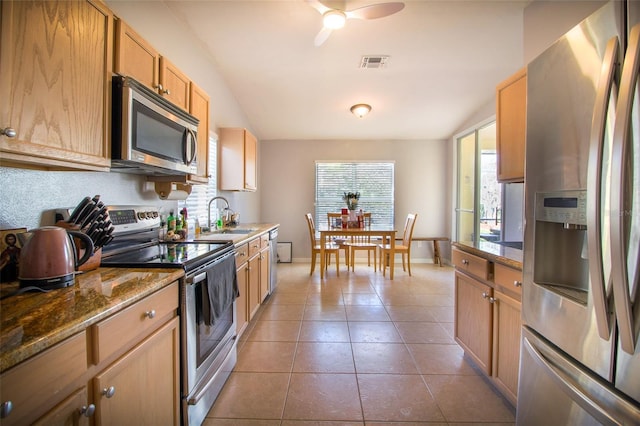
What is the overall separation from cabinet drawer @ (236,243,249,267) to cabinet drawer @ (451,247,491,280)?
170cm

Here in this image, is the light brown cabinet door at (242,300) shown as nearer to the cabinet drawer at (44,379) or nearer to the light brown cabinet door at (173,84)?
the light brown cabinet door at (173,84)

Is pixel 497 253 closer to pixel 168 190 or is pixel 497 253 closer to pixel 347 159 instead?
pixel 168 190

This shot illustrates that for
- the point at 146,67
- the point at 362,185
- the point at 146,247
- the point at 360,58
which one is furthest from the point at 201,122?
the point at 362,185

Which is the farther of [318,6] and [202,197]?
[202,197]

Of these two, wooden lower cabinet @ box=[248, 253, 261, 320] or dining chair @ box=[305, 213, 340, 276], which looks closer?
wooden lower cabinet @ box=[248, 253, 261, 320]

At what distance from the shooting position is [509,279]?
1.54 m

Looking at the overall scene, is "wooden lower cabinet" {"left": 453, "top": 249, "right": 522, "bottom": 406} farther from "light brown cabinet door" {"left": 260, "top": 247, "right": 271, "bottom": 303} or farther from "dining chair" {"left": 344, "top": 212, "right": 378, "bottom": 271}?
"dining chair" {"left": 344, "top": 212, "right": 378, "bottom": 271}

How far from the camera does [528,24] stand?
230 centimetres

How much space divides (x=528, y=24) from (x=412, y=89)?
5.21 ft

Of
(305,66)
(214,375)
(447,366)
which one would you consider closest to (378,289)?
(447,366)

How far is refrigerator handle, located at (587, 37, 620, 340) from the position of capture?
83cm

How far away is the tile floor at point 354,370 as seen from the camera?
5.23ft

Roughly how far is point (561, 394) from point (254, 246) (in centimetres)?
233

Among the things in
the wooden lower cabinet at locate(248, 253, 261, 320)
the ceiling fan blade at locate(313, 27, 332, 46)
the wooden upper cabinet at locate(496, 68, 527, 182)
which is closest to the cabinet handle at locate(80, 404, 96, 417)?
the wooden lower cabinet at locate(248, 253, 261, 320)
